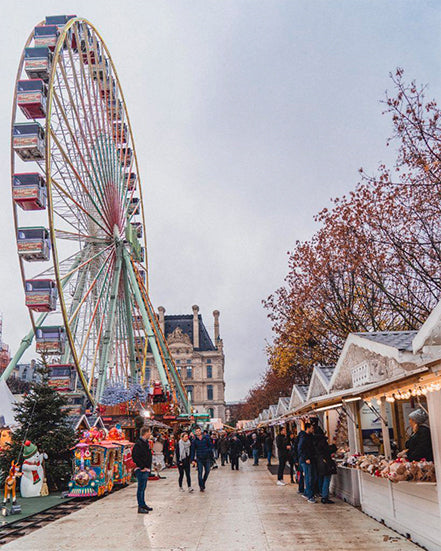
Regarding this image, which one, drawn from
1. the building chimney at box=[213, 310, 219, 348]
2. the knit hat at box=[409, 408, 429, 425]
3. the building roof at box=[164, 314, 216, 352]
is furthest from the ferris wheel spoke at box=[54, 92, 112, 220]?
the building chimney at box=[213, 310, 219, 348]

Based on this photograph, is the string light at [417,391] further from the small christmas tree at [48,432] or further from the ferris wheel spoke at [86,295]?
the ferris wheel spoke at [86,295]

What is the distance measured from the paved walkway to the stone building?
282 feet

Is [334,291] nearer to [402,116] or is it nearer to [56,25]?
[402,116]

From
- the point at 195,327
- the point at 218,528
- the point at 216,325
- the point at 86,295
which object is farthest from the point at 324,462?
the point at 216,325

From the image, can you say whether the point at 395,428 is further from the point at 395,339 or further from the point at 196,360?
the point at 196,360

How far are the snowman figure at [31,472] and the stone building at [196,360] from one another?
83.5 m

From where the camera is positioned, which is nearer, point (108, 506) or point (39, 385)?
point (108, 506)

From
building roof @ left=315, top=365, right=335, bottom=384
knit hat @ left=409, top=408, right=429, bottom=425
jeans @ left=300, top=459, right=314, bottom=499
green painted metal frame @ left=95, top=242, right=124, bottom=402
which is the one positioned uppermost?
green painted metal frame @ left=95, top=242, right=124, bottom=402

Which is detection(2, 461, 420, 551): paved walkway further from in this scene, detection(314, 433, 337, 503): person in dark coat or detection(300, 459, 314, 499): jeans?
detection(314, 433, 337, 503): person in dark coat

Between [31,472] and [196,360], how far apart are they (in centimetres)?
8569

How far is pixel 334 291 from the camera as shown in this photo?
62.2 feet

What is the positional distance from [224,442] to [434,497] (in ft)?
75.6

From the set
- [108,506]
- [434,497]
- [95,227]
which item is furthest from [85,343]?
[434,497]

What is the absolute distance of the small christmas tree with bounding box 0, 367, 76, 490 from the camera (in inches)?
560
